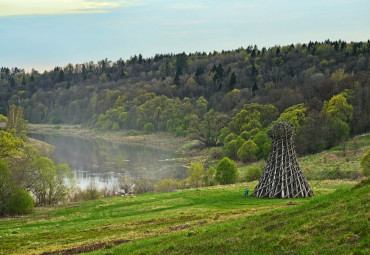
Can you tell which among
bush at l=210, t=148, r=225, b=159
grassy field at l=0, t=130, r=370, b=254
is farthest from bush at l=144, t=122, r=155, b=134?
grassy field at l=0, t=130, r=370, b=254

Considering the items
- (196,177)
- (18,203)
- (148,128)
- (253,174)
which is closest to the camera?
(18,203)

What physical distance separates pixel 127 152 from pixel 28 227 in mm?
65888

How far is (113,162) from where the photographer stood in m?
81.0

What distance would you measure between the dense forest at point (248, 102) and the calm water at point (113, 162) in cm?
1238

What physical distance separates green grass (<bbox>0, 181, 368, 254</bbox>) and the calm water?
71.4ft

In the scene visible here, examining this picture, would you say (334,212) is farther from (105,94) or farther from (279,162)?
(105,94)

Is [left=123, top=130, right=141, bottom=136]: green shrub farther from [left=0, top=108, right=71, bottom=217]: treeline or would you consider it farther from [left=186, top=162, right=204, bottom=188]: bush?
[left=0, top=108, right=71, bottom=217]: treeline

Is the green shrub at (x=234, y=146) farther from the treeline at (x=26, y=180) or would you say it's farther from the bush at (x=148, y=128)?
the bush at (x=148, y=128)

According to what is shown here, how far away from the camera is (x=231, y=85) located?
143 meters

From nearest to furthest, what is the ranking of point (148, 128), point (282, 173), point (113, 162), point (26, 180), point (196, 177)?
point (282, 173), point (26, 180), point (196, 177), point (113, 162), point (148, 128)

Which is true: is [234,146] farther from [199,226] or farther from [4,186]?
[199,226]

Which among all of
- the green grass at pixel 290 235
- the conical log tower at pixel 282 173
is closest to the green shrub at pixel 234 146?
the conical log tower at pixel 282 173

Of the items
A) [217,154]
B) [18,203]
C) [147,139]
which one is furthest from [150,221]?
[147,139]

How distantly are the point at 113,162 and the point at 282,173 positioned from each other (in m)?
49.0
